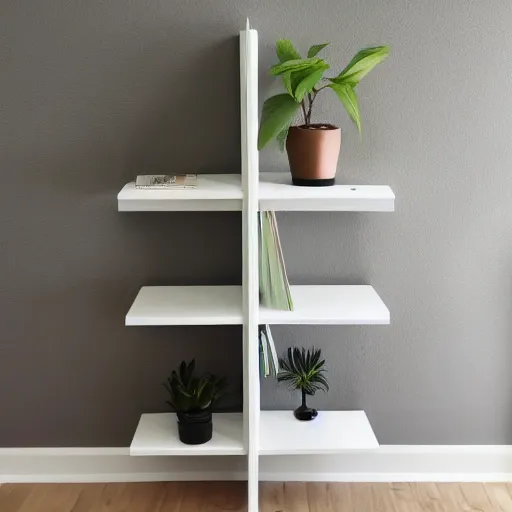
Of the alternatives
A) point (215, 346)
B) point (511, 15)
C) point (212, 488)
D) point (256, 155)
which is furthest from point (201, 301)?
point (511, 15)

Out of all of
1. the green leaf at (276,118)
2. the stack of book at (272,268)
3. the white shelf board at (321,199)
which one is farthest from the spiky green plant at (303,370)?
the green leaf at (276,118)

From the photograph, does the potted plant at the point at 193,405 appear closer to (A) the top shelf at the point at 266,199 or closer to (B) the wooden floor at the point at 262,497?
(B) the wooden floor at the point at 262,497

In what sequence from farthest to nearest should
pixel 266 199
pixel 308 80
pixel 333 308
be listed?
pixel 333 308 → pixel 266 199 → pixel 308 80

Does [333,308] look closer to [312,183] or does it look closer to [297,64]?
[312,183]

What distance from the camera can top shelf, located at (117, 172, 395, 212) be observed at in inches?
72.6

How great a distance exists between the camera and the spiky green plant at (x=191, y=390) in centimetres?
202

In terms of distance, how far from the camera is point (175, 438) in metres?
2.05

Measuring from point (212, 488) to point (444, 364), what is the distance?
741 millimetres

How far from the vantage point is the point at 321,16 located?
196 centimetres

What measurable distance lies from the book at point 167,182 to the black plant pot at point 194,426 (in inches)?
23.2

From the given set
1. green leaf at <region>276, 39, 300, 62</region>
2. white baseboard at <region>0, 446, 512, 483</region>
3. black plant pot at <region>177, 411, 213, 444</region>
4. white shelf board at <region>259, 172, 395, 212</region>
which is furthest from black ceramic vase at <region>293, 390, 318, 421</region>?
green leaf at <region>276, 39, 300, 62</region>

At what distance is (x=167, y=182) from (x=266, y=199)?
258 mm

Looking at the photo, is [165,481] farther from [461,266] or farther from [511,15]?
[511,15]

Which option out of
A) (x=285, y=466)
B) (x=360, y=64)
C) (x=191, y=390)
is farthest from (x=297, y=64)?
(x=285, y=466)
